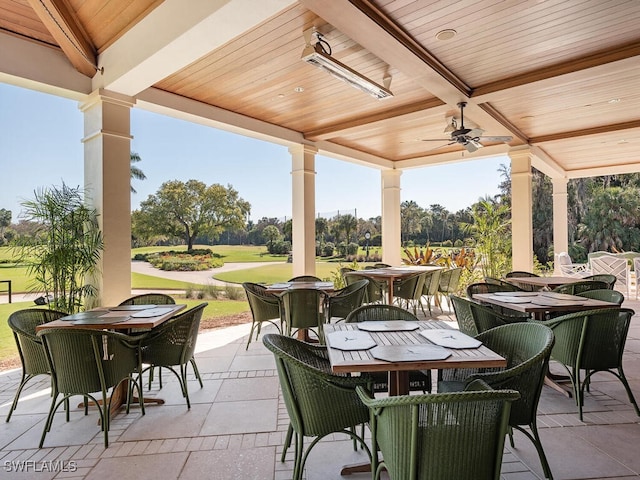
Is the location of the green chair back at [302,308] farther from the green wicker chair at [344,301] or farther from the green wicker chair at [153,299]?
the green wicker chair at [153,299]

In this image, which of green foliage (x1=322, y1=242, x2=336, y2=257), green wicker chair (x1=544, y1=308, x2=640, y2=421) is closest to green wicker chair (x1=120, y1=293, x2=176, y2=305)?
green wicker chair (x1=544, y1=308, x2=640, y2=421)

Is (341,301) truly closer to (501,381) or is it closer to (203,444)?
(203,444)

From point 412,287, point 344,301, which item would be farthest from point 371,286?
point 344,301

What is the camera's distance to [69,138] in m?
5.93

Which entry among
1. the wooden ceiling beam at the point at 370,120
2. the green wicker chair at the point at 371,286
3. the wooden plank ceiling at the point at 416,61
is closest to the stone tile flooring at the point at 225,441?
the green wicker chair at the point at 371,286

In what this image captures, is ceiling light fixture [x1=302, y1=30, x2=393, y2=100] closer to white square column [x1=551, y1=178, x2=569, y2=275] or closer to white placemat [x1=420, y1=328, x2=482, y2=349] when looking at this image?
white placemat [x1=420, y1=328, x2=482, y2=349]

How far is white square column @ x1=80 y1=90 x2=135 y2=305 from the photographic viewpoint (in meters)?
4.16

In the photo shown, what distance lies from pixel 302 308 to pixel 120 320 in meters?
1.96

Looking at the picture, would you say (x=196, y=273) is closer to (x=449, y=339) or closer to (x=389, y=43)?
(x=389, y=43)

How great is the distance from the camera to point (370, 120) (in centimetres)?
593

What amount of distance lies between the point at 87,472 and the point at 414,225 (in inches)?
479

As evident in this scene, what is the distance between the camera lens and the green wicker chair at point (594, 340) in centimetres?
279

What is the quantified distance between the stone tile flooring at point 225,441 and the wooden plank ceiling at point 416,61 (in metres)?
2.98

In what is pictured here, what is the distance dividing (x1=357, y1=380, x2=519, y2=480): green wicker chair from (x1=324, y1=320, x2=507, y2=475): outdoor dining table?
375 millimetres
